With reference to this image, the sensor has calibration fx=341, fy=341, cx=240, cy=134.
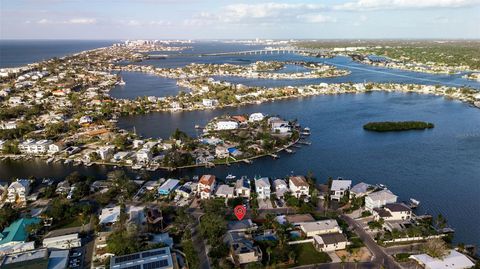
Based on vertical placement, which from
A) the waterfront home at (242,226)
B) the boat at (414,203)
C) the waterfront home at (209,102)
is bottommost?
the boat at (414,203)

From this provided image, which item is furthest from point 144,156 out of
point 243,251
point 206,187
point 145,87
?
point 145,87

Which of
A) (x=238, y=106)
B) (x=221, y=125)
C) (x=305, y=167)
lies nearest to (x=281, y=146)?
(x=305, y=167)

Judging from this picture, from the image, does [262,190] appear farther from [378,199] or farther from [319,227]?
[378,199]

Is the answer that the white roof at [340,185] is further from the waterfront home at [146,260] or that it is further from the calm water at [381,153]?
the waterfront home at [146,260]

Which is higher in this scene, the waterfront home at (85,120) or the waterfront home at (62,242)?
the waterfront home at (85,120)

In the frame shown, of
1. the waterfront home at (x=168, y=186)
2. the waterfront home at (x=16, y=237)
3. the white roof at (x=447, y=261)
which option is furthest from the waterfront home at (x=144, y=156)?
the white roof at (x=447, y=261)
